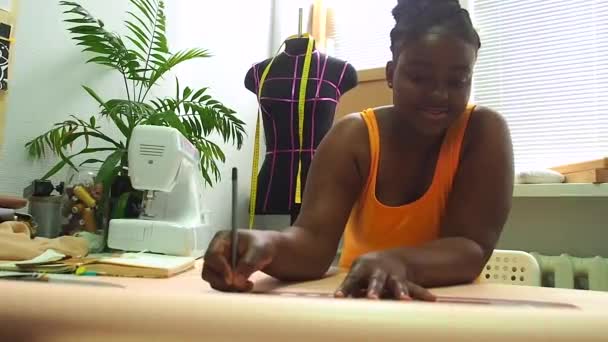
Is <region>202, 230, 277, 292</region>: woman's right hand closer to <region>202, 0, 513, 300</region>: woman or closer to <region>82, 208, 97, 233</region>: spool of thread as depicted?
<region>202, 0, 513, 300</region>: woman

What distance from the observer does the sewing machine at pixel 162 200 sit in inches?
45.6

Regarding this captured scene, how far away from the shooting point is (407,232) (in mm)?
915

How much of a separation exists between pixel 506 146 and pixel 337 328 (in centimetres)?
73

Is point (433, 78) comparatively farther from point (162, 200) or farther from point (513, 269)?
point (162, 200)

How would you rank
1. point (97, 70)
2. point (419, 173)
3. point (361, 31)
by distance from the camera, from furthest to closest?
point (361, 31), point (97, 70), point (419, 173)

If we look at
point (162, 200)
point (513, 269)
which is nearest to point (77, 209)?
point (162, 200)

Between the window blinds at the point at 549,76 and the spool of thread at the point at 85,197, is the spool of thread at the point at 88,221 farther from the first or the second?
the window blinds at the point at 549,76

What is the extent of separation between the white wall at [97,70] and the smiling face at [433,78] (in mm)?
1221

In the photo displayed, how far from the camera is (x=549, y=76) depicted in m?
2.36

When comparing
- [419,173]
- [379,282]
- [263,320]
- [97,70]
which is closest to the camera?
[263,320]

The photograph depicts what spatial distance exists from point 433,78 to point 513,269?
2.17ft

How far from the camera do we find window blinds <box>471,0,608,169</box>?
2270 mm

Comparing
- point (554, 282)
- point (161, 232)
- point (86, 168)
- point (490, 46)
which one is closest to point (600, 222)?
point (554, 282)

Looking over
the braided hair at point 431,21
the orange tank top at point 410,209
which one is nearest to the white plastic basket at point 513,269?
the orange tank top at point 410,209
